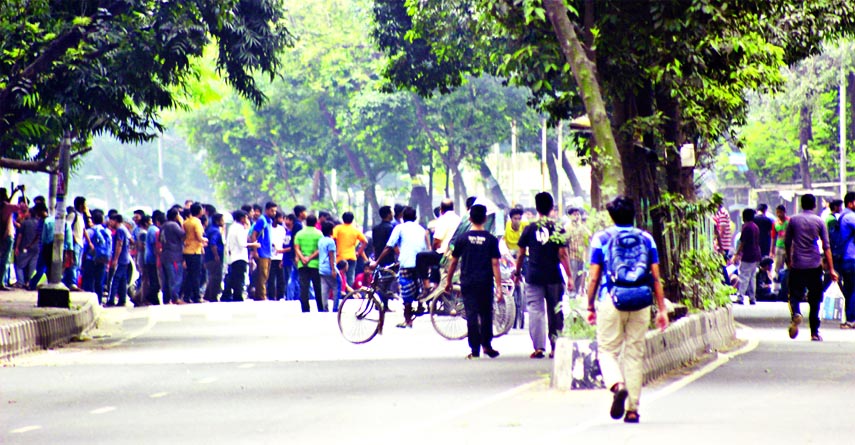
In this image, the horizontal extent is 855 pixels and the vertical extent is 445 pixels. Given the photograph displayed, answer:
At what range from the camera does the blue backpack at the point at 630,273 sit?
10.7 meters

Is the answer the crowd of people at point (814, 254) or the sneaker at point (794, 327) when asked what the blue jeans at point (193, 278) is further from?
the sneaker at point (794, 327)

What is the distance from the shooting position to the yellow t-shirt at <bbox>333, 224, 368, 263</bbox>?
26516mm

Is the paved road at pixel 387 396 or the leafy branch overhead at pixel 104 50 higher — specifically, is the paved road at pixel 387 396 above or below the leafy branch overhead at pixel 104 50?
below

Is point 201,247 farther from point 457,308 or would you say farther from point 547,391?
point 547,391

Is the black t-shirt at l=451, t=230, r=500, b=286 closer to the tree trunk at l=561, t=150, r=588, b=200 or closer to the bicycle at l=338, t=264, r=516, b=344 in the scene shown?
the bicycle at l=338, t=264, r=516, b=344

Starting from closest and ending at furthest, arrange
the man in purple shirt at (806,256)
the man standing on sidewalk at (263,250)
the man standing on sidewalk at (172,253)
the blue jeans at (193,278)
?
the man in purple shirt at (806,256) < the man standing on sidewalk at (172,253) < the blue jeans at (193,278) < the man standing on sidewalk at (263,250)

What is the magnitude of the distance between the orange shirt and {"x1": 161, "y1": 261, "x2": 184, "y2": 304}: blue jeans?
320 mm

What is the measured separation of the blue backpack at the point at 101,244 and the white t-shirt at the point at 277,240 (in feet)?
11.7

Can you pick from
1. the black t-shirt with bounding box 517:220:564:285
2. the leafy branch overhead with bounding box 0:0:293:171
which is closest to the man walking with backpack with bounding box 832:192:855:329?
the black t-shirt with bounding box 517:220:564:285

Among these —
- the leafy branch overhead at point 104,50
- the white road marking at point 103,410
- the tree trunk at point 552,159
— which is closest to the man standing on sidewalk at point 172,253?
the leafy branch overhead at point 104,50

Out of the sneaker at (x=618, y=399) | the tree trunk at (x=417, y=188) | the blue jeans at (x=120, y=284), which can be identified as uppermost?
the tree trunk at (x=417, y=188)

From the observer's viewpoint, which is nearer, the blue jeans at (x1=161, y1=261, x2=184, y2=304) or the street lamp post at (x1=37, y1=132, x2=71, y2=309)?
the street lamp post at (x1=37, y1=132, x2=71, y2=309)

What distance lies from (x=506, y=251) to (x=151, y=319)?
6.20 metres

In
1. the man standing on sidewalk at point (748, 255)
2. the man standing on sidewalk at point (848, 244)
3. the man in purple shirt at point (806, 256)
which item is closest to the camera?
the man in purple shirt at point (806, 256)
